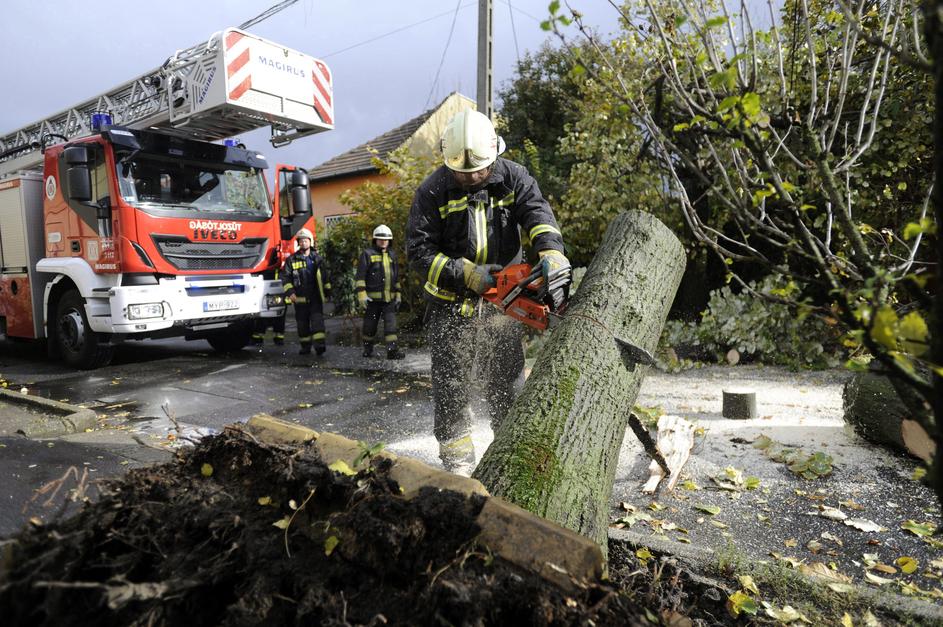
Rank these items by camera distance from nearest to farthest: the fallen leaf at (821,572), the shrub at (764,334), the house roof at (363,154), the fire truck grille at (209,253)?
1. the fallen leaf at (821,572)
2. the shrub at (764,334)
3. the fire truck grille at (209,253)
4. the house roof at (363,154)

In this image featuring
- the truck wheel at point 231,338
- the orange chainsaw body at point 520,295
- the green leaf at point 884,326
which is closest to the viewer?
the green leaf at point 884,326

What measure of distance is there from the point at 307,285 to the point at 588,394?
656 cm

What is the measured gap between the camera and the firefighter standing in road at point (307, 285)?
8.08 meters

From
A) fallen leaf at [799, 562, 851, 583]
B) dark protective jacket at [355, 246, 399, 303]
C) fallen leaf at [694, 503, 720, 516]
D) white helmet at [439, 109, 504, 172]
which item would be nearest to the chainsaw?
white helmet at [439, 109, 504, 172]

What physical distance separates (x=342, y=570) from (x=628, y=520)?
6.33 feet

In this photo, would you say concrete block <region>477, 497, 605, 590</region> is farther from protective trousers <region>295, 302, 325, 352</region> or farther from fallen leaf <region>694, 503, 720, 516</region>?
protective trousers <region>295, 302, 325, 352</region>

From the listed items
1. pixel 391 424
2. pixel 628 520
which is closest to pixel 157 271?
pixel 391 424

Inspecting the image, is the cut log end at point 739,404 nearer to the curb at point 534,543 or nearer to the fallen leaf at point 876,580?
the fallen leaf at point 876,580

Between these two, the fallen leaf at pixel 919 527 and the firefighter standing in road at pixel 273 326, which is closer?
the fallen leaf at pixel 919 527

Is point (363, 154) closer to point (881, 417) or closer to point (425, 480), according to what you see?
point (881, 417)

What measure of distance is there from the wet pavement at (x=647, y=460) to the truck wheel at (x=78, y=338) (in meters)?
0.19

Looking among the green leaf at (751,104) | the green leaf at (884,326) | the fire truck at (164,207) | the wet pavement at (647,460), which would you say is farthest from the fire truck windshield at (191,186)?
the green leaf at (884,326)

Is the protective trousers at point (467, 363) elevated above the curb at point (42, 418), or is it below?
above

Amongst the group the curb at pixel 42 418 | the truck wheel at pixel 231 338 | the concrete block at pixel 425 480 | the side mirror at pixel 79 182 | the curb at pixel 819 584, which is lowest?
the curb at pixel 819 584
